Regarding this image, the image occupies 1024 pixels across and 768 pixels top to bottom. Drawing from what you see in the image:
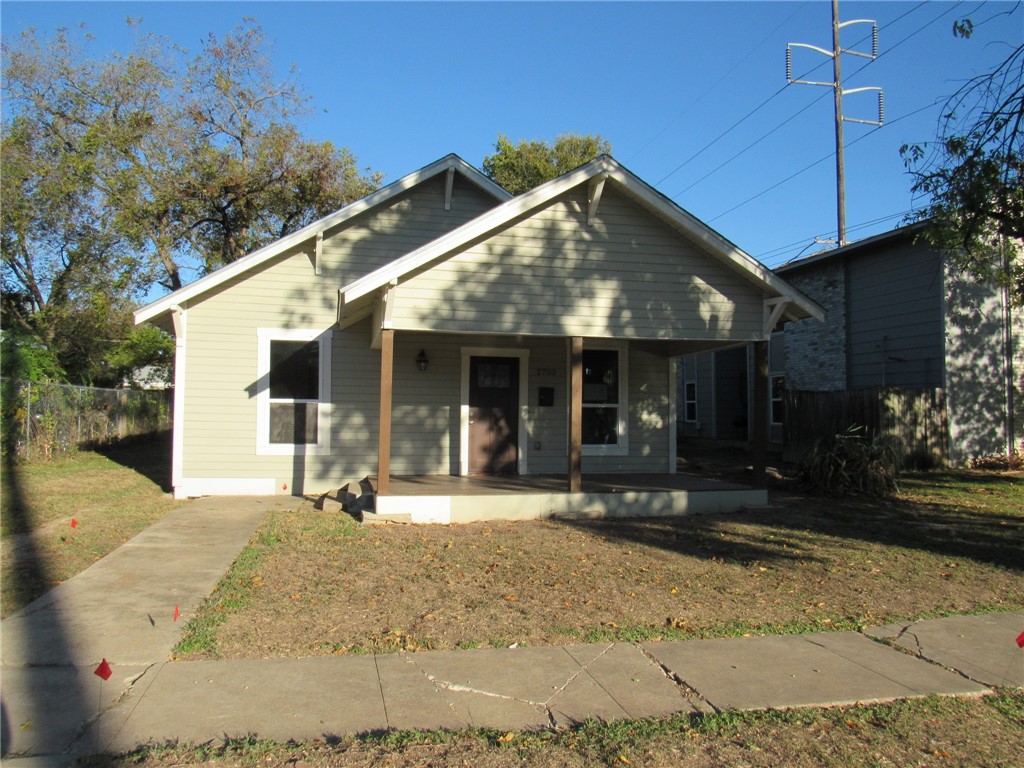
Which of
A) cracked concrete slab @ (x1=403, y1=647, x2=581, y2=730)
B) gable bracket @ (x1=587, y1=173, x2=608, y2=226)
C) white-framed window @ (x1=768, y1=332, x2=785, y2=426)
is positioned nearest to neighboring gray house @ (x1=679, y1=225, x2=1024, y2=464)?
white-framed window @ (x1=768, y1=332, x2=785, y2=426)

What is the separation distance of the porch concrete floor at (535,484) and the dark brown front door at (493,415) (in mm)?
358

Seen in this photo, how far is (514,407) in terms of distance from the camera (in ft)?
42.9

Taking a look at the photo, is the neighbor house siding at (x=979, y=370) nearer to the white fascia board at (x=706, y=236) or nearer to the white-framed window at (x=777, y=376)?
the white-framed window at (x=777, y=376)

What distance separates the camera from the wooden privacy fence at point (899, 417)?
624 inches

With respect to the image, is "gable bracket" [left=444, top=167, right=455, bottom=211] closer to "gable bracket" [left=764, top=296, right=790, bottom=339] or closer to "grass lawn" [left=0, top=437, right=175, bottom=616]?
"gable bracket" [left=764, top=296, right=790, bottom=339]

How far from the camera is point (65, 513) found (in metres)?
10.1

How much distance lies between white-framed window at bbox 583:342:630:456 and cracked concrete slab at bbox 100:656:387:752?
885cm

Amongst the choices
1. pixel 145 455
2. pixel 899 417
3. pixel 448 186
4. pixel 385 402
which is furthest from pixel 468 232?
pixel 145 455

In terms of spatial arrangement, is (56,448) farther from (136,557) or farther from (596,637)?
(596,637)

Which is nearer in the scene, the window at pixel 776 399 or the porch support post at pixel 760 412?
the porch support post at pixel 760 412

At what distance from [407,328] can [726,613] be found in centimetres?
543

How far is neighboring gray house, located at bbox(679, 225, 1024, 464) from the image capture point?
16.4m

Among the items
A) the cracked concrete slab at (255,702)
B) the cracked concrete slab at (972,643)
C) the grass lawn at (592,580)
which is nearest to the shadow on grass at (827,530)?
the grass lawn at (592,580)

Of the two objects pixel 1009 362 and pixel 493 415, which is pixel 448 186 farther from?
pixel 1009 362
